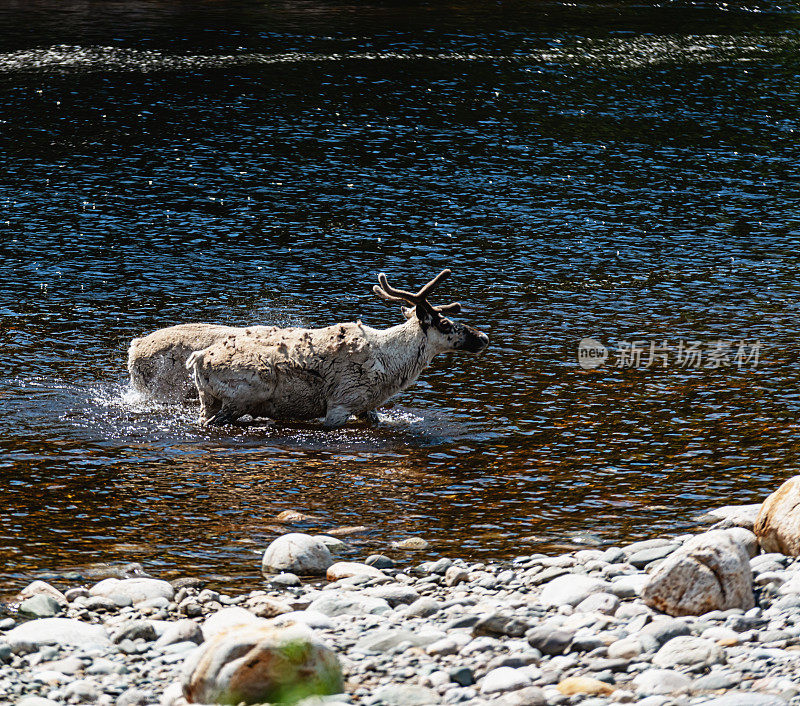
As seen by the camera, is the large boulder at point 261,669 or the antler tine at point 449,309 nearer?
the large boulder at point 261,669

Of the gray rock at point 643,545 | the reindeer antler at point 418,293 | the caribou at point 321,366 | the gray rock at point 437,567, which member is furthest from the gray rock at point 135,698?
the reindeer antler at point 418,293

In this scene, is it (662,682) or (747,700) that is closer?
(747,700)

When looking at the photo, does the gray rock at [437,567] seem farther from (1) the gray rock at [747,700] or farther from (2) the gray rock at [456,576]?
(1) the gray rock at [747,700]

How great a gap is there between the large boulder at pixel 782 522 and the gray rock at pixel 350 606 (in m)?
4.07

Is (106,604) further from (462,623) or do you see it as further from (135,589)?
(462,623)

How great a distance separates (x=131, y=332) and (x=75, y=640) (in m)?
12.2

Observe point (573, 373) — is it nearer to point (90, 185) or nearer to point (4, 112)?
point (90, 185)

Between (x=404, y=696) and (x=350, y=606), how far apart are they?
253cm

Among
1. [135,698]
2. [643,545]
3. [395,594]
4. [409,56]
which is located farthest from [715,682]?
[409,56]

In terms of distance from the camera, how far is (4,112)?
4125 centimetres

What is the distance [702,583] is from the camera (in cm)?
1138

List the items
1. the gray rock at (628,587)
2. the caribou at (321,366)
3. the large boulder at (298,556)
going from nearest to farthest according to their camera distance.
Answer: the gray rock at (628,587) < the large boulder at (298,556) < the caribou at (321,366)

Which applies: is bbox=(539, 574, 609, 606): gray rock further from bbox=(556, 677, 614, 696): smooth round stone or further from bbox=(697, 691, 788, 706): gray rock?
bbox=(697, 691, 788, 706): gray rock

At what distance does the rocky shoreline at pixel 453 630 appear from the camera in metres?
9.60
